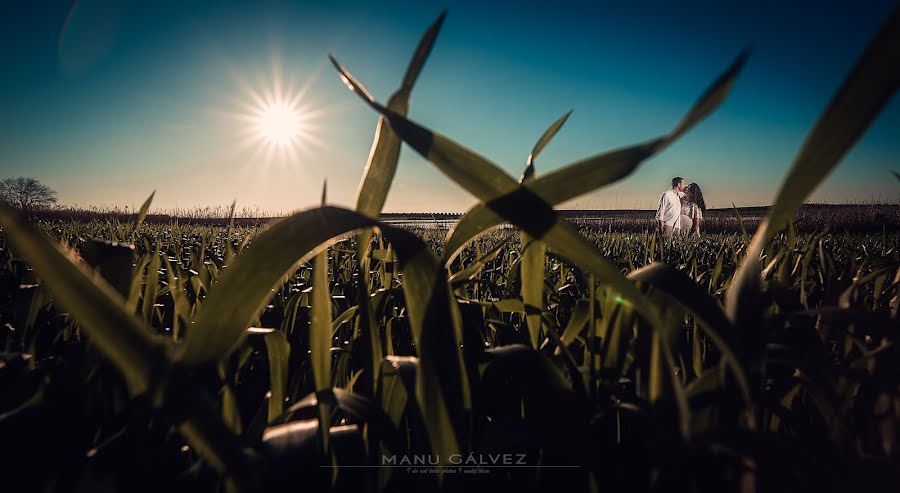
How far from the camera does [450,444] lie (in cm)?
48

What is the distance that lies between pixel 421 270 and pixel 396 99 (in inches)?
8.4

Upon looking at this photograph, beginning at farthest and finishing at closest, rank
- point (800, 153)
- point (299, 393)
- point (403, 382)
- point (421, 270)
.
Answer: point (299, 393)
point (403, 382)
point (421, 270)
point (800, 153)

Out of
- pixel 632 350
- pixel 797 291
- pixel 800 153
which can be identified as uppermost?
pixel 800 153

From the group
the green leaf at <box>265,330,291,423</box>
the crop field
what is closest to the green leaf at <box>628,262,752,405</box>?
the crop field

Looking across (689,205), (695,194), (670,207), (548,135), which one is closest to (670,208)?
(670,207)

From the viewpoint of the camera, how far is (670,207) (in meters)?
10.1

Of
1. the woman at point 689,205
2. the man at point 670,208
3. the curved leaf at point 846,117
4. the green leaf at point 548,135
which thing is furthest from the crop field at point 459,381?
the woman at point 689,205

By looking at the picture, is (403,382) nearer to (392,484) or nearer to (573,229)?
(392,484)

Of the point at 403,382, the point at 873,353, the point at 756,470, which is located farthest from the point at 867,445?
the point at 403,382

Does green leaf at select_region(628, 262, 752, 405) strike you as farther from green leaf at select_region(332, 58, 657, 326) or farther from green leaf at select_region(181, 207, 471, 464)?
green leaf at select_region(181, 207, 471, 464)

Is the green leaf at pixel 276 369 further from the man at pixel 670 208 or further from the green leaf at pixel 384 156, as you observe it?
the man at pixel 670 208

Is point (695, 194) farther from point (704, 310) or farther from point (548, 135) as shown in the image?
point (704, 310)

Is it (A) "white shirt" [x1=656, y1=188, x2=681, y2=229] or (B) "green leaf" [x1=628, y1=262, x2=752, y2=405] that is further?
(A) "white shirt" [x1=656, y1=188, x2=681, y2=229]

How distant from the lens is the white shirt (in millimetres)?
9977
